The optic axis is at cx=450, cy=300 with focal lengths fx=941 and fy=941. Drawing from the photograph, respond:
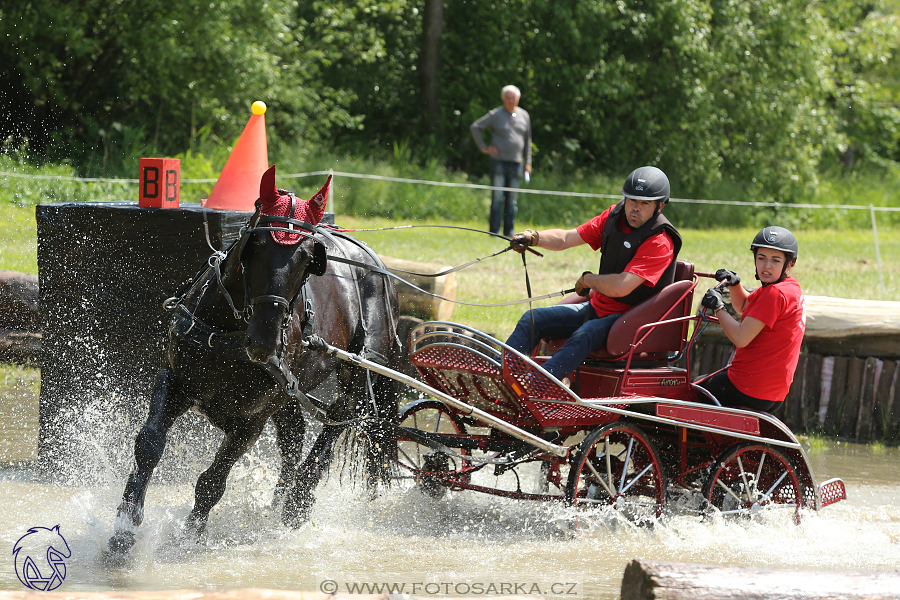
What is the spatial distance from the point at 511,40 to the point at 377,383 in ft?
47.5

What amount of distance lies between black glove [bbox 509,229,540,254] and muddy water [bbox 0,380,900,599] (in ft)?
4.40

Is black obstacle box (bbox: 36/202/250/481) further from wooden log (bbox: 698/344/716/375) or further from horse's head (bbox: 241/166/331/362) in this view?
wooden log (bbox: 698/344/716/375)

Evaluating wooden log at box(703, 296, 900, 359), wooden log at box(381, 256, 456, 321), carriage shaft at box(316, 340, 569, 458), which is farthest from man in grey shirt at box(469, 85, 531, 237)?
carriage shaft at box(316, 340, 569, 458)

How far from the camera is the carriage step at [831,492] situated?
16.1 ft

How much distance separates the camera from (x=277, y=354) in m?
3.87

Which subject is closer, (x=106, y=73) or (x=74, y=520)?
(x=74, y=520)

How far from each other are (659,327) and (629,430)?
0.60 m

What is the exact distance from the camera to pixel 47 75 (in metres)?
14.8

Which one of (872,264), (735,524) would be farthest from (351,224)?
(735,524)

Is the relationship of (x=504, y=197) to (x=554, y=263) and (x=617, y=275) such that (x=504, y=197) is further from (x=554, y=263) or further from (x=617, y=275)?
(x=617, y=275)

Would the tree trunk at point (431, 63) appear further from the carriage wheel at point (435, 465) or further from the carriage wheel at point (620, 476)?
the carriage wheel at point (620, 476)

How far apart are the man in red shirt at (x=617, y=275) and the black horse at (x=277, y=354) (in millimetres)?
833

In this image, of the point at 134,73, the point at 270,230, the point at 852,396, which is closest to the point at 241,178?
the point at 270,230

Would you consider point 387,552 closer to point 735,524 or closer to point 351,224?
point 735,524
